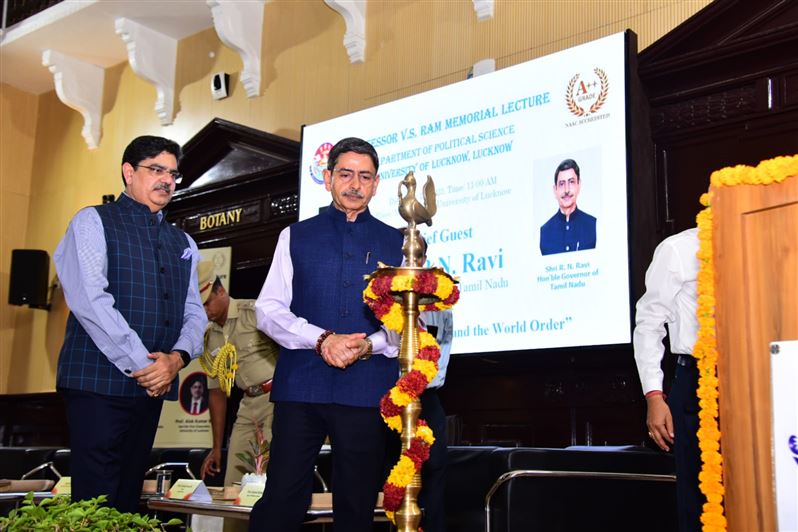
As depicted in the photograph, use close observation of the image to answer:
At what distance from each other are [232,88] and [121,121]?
1.52 meters

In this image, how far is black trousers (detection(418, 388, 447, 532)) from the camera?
3248mm

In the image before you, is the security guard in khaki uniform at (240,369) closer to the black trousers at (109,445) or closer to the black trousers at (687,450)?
the black trousers at (109,445)

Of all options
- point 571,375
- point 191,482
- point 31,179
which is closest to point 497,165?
point 571,375

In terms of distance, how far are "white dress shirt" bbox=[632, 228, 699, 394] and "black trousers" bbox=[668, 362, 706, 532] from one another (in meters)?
0.10

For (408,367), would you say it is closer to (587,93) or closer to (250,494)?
(250,494)

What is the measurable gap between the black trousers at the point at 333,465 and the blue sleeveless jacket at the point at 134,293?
0.52 meters

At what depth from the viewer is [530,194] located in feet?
15.4

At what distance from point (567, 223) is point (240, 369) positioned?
171cm

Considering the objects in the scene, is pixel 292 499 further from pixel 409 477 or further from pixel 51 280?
pixel 51 280

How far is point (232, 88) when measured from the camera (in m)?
7.20

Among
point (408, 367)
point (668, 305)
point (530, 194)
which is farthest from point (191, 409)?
point (408, 367)

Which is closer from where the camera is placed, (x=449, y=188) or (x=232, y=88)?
(x=449, y=188)

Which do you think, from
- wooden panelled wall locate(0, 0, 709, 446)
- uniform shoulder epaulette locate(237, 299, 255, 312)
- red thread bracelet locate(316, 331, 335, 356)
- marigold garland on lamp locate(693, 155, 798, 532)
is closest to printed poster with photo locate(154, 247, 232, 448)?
wooden panelled wall locate(0, 0, 709, 446)

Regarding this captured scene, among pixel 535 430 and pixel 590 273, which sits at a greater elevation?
pixel 590 273
